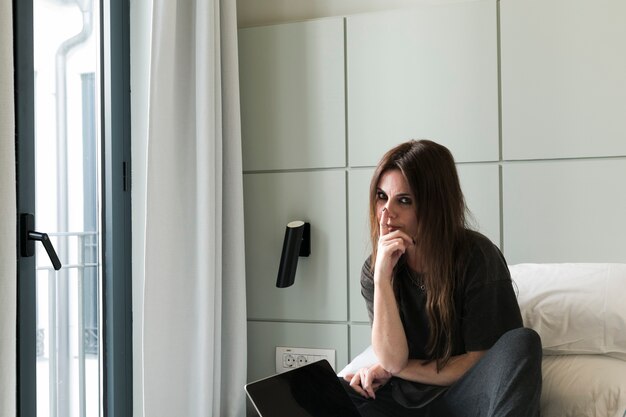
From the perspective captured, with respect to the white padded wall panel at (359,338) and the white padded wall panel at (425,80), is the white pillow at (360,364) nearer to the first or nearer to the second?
the white padded wall panel at (359,338)

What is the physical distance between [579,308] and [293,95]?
51.5 inches

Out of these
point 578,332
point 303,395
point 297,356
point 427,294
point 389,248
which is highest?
point 389,248

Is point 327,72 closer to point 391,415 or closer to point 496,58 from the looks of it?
point 496,58

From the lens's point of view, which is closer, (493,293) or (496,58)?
(493,293)

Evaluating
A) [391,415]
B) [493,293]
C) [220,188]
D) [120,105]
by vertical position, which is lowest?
[391,415]

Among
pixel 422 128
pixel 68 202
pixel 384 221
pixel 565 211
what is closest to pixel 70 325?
pixel 68 202

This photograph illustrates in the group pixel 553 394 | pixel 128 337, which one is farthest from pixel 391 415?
pixel 128 337

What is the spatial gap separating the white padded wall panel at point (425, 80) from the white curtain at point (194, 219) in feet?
1.55

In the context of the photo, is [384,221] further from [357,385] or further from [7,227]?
[7,227]

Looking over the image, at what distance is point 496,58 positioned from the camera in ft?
7.66

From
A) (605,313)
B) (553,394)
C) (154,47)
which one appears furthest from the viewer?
(154,47)

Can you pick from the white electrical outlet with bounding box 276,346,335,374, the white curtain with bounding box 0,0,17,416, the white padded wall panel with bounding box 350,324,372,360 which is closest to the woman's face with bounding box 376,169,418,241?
the white padded wall panel with bounding box 350,324,372,360

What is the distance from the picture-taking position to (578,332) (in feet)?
6.07

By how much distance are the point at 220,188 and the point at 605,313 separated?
1334 millimetres
